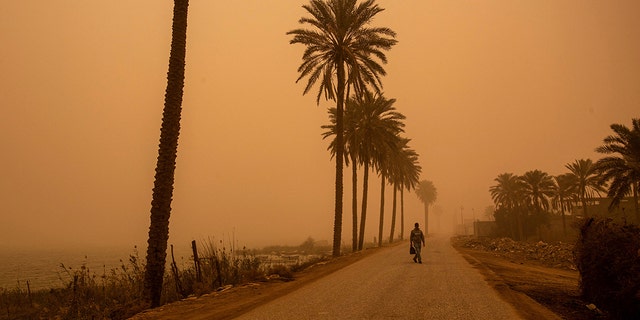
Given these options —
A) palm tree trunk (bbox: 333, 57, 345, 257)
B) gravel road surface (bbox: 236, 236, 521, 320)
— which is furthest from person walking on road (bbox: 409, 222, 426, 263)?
palm tree trunk (bbox: 333, 57, 345, 257)

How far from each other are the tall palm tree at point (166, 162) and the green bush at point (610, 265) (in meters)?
10.1

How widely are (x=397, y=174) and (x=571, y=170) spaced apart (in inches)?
1029

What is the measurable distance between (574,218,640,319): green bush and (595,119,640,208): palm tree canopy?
27691mm

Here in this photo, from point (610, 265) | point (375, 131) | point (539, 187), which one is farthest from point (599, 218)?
point (539, 187)

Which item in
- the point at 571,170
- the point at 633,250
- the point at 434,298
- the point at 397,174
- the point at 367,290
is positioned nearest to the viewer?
the point at 633,250

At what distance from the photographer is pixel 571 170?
186 feet

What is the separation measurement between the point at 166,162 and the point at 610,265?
35.7ft

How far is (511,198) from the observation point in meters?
72.2

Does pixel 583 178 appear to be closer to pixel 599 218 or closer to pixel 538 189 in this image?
pixel 538 189

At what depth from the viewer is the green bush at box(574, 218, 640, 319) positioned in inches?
298

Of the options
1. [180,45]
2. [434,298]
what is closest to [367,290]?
[434,298]

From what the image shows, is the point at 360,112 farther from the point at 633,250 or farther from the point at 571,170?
the point at 571,170

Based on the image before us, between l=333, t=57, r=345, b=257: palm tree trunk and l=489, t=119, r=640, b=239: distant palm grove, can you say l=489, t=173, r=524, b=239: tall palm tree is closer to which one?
l=489, t=119, r=640, b=239: distant palm grove

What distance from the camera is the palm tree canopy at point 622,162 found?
104 ft
